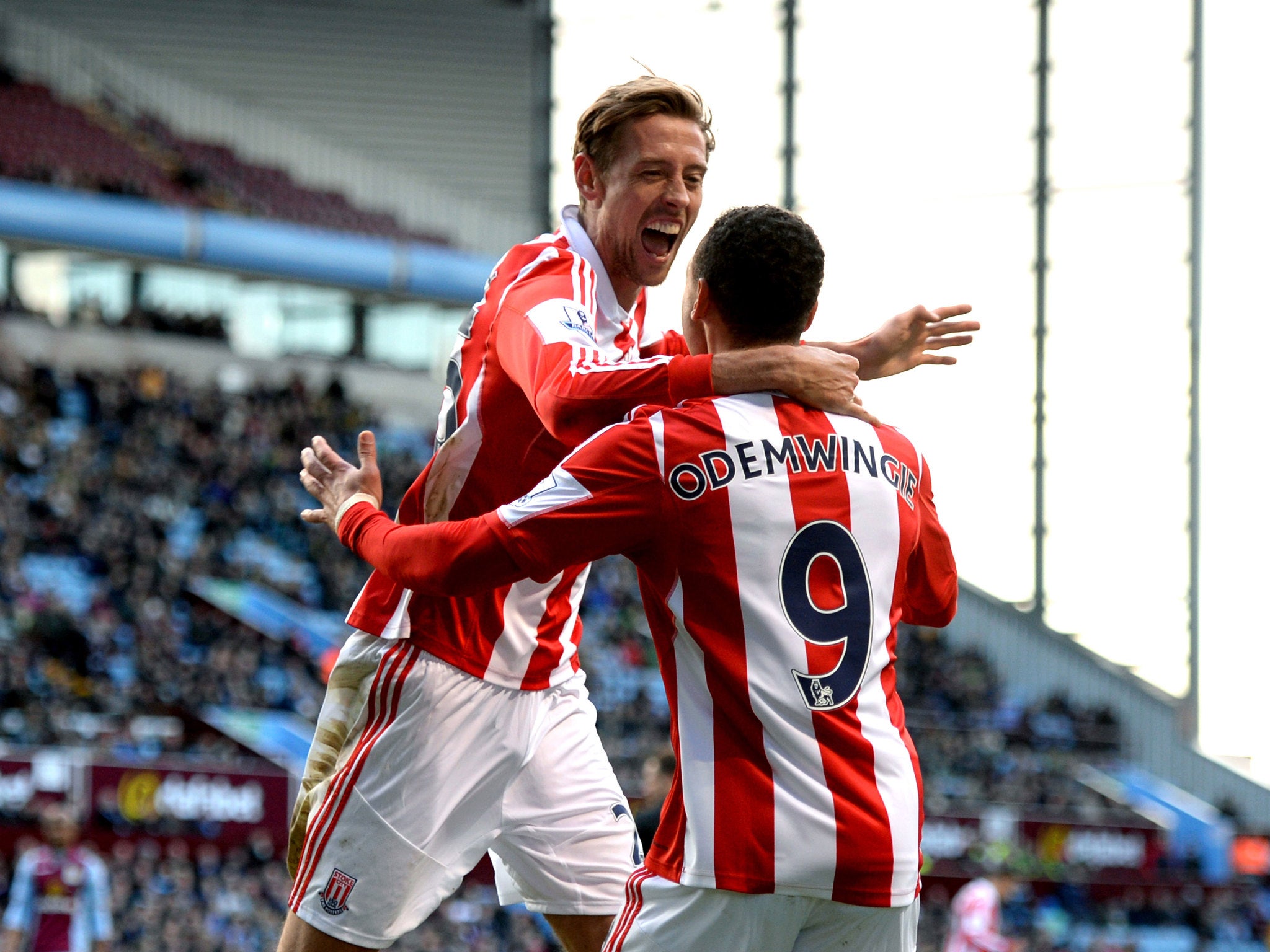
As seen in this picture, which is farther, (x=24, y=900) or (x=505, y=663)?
(x=24, y=900)

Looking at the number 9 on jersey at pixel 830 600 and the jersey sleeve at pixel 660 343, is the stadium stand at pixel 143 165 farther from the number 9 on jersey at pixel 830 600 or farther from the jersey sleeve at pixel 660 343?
the number 9 on jersey at pixel 830 600

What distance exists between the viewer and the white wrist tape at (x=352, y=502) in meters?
3.28

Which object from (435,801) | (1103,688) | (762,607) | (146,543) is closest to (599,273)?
(762,607)

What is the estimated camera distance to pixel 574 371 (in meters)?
3.05

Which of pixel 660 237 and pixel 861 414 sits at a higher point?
pixel 660 237

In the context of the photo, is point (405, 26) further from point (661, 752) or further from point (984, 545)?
point (661, 752)

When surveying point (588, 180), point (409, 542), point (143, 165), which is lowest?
point (409, 542)

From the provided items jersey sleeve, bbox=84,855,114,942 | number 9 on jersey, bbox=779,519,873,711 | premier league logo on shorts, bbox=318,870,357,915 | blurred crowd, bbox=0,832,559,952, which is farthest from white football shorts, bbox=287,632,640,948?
blurred crowd, bbox=0,832,559,952

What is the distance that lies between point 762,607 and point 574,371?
64 cm

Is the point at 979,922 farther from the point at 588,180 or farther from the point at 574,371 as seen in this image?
the point at 574,371

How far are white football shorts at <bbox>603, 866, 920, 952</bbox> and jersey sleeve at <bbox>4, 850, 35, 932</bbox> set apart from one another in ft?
29.5

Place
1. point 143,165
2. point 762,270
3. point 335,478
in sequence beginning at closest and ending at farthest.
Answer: point 762,270 → point 335,478 → point 143,165

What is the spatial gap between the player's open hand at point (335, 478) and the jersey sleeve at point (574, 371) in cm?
36

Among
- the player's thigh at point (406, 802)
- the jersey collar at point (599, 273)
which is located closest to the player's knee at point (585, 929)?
the player's thigh at point (406, 802)
